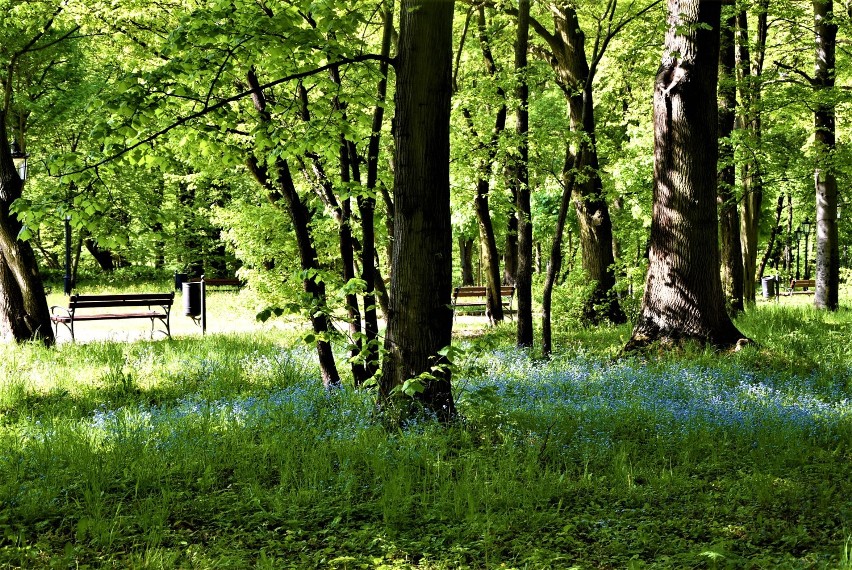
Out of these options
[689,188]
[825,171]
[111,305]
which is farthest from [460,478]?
[111,305]

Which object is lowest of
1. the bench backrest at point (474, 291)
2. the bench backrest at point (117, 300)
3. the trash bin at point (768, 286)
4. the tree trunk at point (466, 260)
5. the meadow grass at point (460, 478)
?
the meadow grass at point (460, 478)

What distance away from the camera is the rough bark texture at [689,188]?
9.64 m

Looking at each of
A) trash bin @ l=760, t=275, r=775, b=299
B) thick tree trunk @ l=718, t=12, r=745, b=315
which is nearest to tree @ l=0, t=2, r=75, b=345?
thick tree trunk @ l=718, t=12, r=745, b=315

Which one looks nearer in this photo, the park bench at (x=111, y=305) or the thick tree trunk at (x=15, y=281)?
the thick tree trunk at (x=15, y=281)

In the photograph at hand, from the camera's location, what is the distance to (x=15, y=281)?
39.7 feet

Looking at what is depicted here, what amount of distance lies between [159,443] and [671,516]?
3.73 meters

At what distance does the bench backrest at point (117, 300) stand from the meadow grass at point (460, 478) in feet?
21.9

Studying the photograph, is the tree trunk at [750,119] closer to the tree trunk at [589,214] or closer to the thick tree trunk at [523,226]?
the tree trunk at [589,214]

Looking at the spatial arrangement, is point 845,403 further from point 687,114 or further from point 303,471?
point 303,471

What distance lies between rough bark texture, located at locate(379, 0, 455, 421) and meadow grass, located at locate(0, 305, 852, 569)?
0.49 m

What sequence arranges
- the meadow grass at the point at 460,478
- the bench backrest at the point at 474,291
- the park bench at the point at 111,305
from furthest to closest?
the bench backrest at the point at 474,291
the park bench at the point at 111,305
the meadow grass at the point at 460,478

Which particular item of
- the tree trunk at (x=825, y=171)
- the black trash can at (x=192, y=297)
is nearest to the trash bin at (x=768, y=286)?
the tree trunk at (x=825, y=171)

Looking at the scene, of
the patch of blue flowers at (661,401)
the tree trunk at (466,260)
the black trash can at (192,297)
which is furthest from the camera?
the tree trunk at (466,260)

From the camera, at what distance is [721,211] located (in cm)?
1462
